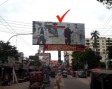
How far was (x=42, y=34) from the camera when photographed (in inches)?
1900

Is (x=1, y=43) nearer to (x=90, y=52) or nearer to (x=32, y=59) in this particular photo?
(x=32, y=59)

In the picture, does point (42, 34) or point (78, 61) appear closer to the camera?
point (42, 34)

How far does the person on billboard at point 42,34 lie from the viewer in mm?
48000

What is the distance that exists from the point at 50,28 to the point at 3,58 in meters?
26.1

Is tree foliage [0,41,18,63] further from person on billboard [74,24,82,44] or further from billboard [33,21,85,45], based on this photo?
person on billboard [74,24,82,44]

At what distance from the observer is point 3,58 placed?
237 ft

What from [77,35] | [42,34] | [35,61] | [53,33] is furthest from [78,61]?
[42,34]

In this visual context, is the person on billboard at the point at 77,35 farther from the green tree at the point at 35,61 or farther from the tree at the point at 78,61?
the tree at the point at 78,61

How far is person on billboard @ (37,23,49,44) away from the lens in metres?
48.0

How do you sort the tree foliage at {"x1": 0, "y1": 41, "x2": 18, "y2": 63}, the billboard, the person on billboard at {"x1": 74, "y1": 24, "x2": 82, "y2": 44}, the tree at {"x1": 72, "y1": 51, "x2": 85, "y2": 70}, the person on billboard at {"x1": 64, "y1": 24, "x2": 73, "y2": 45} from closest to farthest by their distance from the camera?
the billboard
the person on billboard at {"x1": 64, "y1": 24, "x2": 73, "y2": 45}
the person on billboard at {"x1": 74, "y1": 24, "x2": 82, "y2": 44}
the tree foliage at {"x1": 0, "y1": 41, "x2": 18, "y2": 63}
the tree at {"x1": 72, "y1": 51, "x2": 85, "y2": 70}

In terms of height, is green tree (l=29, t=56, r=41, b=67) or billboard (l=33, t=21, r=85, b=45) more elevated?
billboard (l=33, t=21, r=85, b=45)

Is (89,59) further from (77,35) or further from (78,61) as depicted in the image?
(77,35)

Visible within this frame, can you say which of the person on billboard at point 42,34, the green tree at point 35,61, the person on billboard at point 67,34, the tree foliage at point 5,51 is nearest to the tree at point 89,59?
the green tree at point 35,61

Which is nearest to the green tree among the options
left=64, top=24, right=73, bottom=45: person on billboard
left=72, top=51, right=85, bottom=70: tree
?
left=72, top=51, right=85, bottom=70: tree
